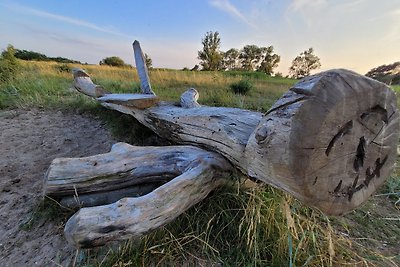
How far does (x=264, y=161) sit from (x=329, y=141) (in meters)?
0.34

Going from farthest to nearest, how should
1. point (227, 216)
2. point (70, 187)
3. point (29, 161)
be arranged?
point (29, 161), point (70, 187), point (227, 216)

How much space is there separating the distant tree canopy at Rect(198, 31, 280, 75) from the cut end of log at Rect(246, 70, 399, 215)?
899 inches

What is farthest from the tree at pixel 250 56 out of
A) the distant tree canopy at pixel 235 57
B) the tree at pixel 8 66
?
Result: the tree at pixel 8 66

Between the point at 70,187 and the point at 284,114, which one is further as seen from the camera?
the point at 70,187

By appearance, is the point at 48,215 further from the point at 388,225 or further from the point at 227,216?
the point at 388,225

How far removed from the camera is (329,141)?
3.97 ft

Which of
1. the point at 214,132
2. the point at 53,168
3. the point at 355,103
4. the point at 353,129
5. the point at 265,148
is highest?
the point at 355,103

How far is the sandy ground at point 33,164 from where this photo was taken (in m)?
1.96

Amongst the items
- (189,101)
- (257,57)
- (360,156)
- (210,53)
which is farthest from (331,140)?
(257,57)

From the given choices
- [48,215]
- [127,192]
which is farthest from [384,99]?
[48,215]

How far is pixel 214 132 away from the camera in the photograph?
2.04 meters

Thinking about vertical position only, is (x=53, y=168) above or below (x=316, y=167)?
below

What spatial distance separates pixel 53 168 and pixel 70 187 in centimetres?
21

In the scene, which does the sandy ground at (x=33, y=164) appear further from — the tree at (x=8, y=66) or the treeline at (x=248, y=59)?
the treeline at (x=248, y=59)
